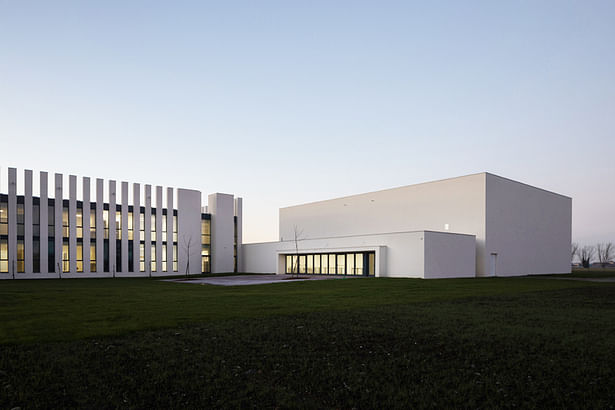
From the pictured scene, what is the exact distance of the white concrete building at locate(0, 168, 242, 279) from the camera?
4350 centimetres

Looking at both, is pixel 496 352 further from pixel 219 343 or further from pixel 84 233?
pixel 84 233

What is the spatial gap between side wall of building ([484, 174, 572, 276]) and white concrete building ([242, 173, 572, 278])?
10cm

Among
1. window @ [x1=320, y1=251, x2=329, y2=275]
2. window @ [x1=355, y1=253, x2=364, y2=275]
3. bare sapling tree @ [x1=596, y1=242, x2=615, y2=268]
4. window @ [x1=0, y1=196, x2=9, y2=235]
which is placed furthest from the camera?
bare sapling tree @ [x1=596, y1=242, x2=615, y2=268]

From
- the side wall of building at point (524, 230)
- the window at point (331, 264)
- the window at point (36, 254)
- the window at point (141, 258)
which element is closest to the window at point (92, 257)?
the window at point (36, 254)

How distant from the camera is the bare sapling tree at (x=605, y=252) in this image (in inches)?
4815

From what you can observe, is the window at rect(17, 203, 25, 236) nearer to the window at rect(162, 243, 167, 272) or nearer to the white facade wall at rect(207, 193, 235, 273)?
the window at rect(162, 243, 167, 272)

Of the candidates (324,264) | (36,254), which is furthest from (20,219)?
(324,264)

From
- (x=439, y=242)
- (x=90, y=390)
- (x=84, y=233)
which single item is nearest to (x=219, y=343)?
(x=90, y=390)

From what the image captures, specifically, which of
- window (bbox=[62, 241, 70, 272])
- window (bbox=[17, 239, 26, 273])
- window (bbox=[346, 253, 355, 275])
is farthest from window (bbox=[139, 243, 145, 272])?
window (bbox=[346, 253, 355, 275])

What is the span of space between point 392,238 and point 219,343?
1279 inches

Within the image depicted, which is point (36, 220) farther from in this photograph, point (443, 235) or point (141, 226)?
point (443, 235)

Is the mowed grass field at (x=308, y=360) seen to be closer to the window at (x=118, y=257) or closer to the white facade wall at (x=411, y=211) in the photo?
the white facade wall at (x=411, y=211)

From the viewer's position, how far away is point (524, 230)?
149 ft

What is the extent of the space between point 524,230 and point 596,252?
349 feet
